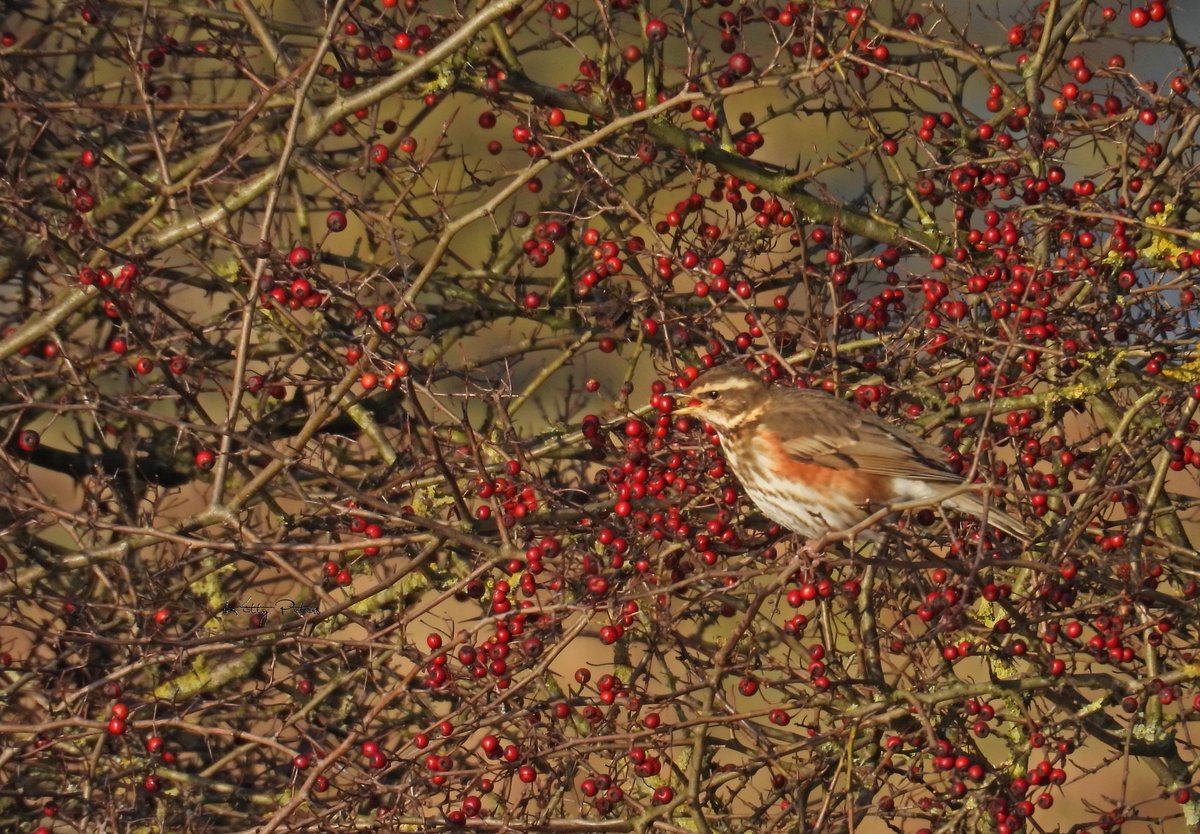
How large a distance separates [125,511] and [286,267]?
117 cm

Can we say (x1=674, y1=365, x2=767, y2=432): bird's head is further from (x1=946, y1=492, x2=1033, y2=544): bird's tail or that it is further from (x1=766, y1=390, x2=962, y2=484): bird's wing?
(x1=946, y1=492, x2=1033, y2=544): bird's tail

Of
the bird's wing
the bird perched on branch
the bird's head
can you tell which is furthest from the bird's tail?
the bird's head

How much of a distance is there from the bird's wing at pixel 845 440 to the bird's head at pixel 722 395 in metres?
0.13

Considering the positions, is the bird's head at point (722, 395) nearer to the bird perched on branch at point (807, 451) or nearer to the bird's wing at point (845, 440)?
the bird perched on branch at point (807, 451)

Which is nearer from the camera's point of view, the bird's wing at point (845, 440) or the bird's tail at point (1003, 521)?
the bird's tail at point (1003, 521)

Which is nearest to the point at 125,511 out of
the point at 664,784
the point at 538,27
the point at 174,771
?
the point at 174,771

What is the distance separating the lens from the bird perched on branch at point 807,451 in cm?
432

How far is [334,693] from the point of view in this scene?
488 cm

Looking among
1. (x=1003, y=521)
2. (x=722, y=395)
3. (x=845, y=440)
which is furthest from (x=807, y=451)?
(x=1003, y=521)

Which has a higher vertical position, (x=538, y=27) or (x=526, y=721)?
(x=538, y=27)

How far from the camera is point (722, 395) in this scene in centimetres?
440

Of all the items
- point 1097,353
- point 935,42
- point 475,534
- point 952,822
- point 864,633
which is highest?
point 935,42

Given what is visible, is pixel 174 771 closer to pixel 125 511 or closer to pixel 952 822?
pixel 125 511

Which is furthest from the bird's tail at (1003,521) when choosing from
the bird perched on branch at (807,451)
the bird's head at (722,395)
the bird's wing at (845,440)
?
the bird's head at (722,395)
